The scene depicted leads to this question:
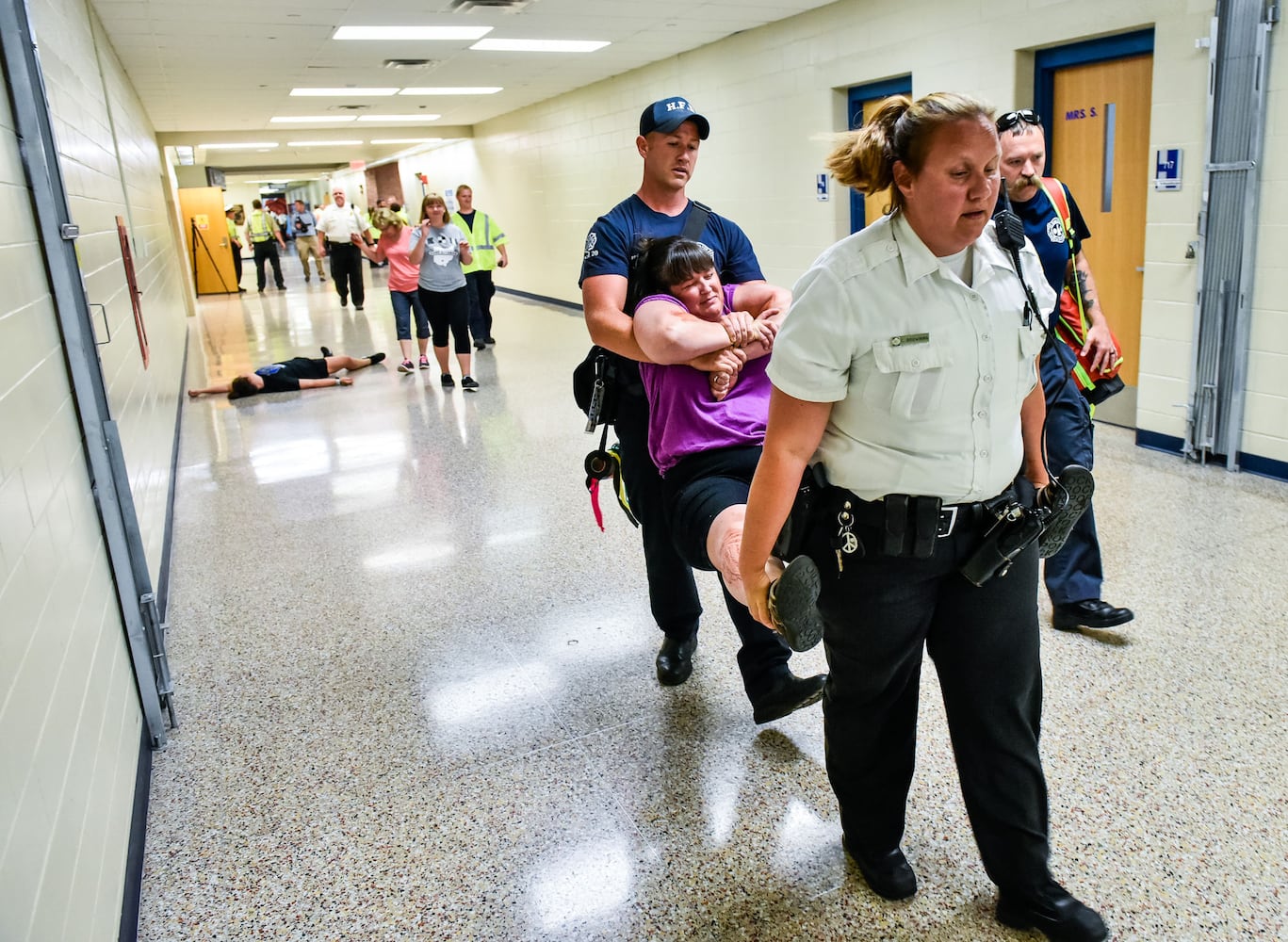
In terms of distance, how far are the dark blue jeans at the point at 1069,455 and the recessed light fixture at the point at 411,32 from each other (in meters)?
6.27

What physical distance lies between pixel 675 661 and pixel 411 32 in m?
6.62

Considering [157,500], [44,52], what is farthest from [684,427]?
[157,500]

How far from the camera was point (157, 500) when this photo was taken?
418cm

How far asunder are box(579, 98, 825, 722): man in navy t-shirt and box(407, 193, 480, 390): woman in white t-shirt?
16.1ft

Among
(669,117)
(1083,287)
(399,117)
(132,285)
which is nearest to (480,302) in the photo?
(132,285)

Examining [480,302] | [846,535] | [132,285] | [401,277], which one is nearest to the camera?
[846,535]

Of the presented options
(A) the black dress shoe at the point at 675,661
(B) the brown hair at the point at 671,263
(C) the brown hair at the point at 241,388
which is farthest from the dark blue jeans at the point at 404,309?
(B) the brown hair at the point at 671,263

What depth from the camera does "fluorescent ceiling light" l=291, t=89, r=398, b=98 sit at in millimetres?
10711

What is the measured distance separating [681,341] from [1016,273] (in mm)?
694

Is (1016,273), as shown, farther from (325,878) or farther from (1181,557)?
(1181,557)

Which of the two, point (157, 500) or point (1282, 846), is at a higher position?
point (157, 500)

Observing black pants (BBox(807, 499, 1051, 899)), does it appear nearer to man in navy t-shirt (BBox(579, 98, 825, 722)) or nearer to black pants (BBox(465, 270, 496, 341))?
man in navy t-shirt (BBox(579, 98, 825, 722))

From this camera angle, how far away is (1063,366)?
2.73m

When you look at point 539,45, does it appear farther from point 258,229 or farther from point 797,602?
point 258,229
